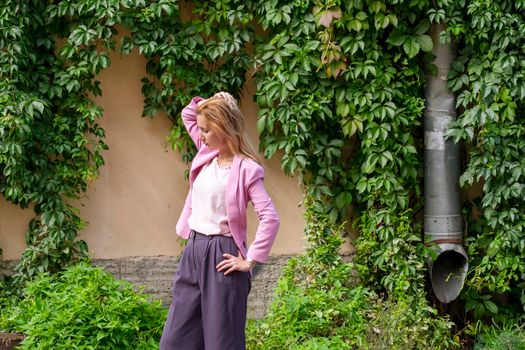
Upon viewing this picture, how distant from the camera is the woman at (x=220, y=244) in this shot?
Answer: 4215 millimetres

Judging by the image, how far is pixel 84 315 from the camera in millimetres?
5305

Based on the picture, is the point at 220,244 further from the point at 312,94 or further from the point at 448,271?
the point at 448,271

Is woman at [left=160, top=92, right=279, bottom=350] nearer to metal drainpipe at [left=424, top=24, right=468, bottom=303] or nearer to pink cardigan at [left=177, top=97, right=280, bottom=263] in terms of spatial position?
pink cardigan at [left=177, top=97, right=280, bottom=263]

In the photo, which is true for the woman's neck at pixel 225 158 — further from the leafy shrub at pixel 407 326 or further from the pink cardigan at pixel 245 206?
the leafy shrub at pixel 407 326

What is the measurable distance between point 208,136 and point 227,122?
0.37 feet

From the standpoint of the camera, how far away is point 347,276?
6059 millimetres

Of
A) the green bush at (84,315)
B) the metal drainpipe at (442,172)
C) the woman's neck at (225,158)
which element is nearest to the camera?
the woman's neck at (225,158)

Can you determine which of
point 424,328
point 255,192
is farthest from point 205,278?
point 424,328

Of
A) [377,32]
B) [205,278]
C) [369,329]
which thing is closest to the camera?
[205,278]

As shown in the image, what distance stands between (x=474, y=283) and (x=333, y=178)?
1.20 meters

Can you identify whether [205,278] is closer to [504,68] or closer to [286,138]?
[286,138]

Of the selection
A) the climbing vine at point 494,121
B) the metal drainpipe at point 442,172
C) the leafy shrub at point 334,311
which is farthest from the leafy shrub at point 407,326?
Answer: the climbing vine at point 494,121

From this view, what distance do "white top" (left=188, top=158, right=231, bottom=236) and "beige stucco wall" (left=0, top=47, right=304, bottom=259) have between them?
2045 mm

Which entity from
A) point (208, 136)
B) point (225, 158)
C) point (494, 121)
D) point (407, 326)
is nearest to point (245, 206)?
point (225, 158)
